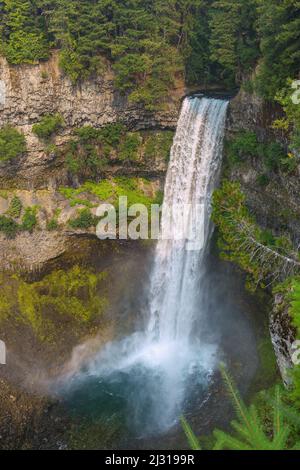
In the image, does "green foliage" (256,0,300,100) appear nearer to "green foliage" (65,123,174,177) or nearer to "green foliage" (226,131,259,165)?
"green foliage" (226,131,259,165)

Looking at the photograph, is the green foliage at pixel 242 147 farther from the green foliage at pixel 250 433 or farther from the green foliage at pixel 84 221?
the green foliage at pixel 250 433

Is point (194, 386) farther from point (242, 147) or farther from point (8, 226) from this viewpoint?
point (8, 226)

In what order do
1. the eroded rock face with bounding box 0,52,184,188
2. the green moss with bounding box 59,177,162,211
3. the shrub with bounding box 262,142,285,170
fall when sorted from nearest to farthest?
the shrub with bounding box 262,142,285,170 → the eroded rock face with bounding box 0,52,184,188 → the green moss with bounding box 59,177,162,211

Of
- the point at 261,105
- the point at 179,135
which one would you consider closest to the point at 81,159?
the point at 179,135

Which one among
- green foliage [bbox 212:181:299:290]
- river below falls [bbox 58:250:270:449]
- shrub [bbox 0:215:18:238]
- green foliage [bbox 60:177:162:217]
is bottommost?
river below falls [bbox 58:250:270:449]

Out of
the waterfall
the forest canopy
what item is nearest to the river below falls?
the waterfall

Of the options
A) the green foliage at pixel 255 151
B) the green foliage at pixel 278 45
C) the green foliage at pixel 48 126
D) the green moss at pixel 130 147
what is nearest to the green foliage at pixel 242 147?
the green foliage at pixel 255 151

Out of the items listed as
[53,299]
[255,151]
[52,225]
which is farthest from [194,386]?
[52,225]

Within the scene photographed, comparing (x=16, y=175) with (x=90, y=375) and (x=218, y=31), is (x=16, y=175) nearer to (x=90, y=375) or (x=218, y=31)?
(x=90, y=375)
